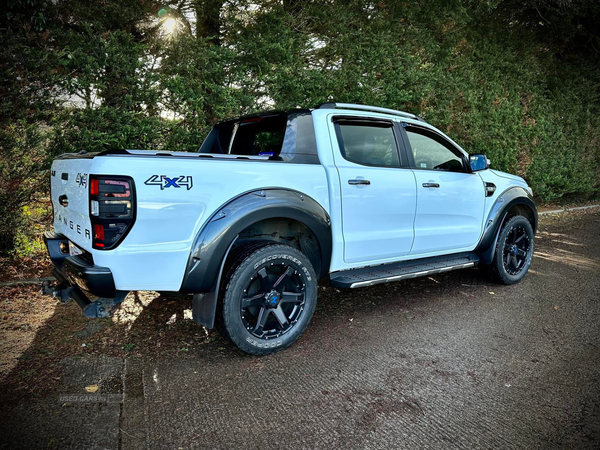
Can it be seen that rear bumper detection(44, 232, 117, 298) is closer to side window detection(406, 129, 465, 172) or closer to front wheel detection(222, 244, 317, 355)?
front wheel detection(222, 244, 317, 355)

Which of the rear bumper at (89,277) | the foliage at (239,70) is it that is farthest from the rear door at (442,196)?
the rear bumper at (89,277)

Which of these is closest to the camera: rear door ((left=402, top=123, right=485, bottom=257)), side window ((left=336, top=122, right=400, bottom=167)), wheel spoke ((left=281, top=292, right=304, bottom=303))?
wheel spoke ((left=281, top=292, right=304, bottom=303))

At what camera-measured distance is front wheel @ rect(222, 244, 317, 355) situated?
3.07 m

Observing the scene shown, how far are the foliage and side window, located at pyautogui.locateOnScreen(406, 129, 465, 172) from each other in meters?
2.48

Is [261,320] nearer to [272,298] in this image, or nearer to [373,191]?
[272,298]

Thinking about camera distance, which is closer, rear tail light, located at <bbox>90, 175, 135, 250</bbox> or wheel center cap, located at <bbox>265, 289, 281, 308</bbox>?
rear tail light, located at <bbox>90, 175, 135, 250</bbox>

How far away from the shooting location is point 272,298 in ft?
10.7

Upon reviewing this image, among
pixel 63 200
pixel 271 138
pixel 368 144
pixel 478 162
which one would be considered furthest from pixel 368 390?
pixel 478 162

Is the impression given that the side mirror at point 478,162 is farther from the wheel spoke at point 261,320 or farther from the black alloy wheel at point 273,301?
the wheel spoke at point 261,320

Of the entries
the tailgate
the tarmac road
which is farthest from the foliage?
the tarmac road

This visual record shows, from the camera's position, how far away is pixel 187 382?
290 centimetres

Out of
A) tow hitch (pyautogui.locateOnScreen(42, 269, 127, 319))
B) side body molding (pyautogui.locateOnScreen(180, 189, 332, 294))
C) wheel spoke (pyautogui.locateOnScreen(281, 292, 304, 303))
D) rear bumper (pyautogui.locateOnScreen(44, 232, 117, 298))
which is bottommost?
wheel spoke (pyautogui.locateOnScreen(281, 292, 304, 303))

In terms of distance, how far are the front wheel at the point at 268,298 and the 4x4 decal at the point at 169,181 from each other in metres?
0.70

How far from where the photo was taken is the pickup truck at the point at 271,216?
2709 mm
